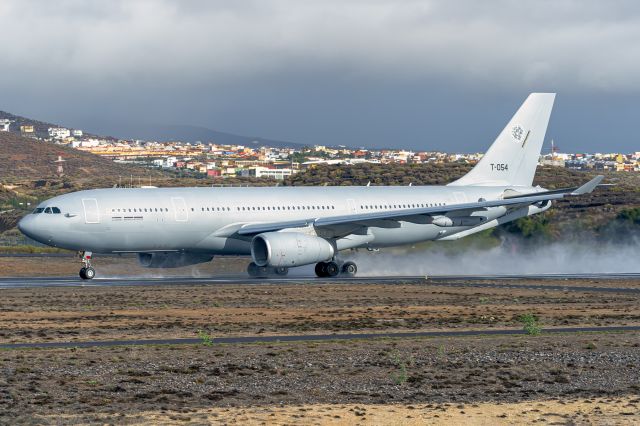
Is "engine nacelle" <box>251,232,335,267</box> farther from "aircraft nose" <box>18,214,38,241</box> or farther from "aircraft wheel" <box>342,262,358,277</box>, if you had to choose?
"aircraft nose" <box>18,214,38,241</box>

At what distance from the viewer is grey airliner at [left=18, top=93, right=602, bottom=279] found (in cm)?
4825

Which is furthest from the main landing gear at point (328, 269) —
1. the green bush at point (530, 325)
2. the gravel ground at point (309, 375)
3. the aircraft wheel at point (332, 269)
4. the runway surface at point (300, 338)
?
the gravel ground at point (309, 375)

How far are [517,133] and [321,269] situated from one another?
637 inches

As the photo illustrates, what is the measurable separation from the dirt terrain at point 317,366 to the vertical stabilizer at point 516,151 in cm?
2361

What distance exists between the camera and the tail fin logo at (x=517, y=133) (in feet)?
203

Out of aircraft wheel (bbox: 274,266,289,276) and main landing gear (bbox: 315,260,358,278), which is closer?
main landing gear (bbox: 315,260,358,278)

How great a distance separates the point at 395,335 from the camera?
28391 mm

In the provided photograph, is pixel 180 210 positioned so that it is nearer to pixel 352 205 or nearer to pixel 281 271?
pixel 281 271

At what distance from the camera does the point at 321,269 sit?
52281 millimetres

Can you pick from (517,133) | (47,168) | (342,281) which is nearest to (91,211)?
(342,281)

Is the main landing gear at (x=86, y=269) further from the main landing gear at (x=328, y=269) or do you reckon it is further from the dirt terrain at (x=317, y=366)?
the dirt terrain at (x=317, y=366)

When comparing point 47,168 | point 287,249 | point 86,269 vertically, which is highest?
point 47,168

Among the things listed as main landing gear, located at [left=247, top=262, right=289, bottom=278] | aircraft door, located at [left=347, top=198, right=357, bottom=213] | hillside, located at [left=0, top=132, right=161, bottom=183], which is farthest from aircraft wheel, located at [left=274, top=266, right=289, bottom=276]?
hillside, located at [left=0, top=132, right=161, bottom=183]

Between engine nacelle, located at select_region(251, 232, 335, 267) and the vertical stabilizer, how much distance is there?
14.0 metres
